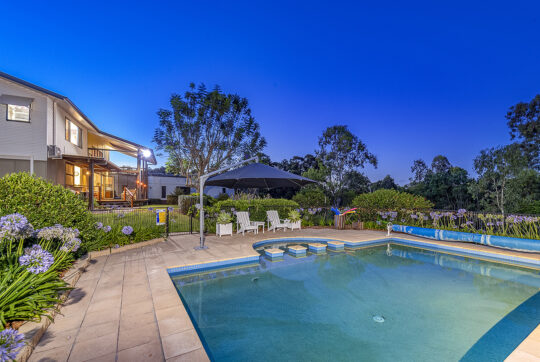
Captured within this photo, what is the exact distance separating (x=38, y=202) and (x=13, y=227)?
190 cm

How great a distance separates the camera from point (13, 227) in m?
2.82

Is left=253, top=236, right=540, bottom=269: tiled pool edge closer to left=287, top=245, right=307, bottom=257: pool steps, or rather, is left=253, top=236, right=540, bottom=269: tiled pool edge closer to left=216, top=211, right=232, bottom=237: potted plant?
left=287, top=245, right=307, bottom=257: pool steps

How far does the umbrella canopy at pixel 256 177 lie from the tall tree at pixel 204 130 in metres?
9.74

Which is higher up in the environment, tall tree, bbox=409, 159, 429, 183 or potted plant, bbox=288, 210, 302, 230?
tall tree, bbox=409, 159, 429, 183

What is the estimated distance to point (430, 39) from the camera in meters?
12.9

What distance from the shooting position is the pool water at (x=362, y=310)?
9.78 feet

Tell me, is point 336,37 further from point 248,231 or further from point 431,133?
point 431,133

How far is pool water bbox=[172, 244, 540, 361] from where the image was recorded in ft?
9.78

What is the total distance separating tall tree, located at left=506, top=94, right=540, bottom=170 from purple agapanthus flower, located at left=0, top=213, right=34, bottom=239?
26.7 meters

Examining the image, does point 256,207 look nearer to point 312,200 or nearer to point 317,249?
point 312,200

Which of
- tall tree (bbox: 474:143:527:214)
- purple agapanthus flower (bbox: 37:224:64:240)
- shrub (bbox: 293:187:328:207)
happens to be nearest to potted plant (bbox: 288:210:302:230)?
shrub (bbox: 293:187:328:207)

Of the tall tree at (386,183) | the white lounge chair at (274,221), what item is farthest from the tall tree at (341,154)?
the white lounge chair at (274,221)

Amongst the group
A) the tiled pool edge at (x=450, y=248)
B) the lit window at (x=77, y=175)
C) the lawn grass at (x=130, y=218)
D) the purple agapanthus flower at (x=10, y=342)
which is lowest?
the tiled pool edge at (x=450, y=248)

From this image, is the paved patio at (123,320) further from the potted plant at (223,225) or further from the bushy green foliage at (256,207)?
the bushy green foliage at (256,207)
